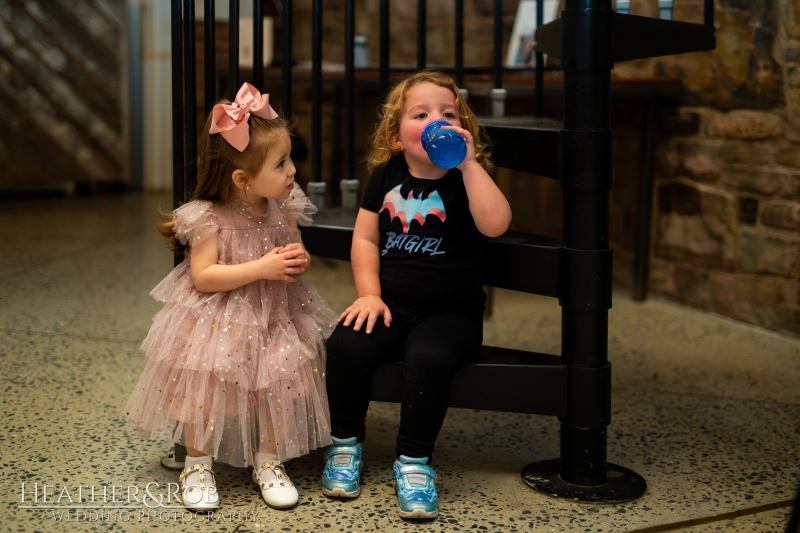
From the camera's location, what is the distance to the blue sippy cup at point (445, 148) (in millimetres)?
1823

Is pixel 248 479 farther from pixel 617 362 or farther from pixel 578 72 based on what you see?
pixel 617 362

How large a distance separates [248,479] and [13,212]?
379 cm

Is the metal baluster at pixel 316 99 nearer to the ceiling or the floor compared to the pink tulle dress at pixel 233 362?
nearer to the ceiling

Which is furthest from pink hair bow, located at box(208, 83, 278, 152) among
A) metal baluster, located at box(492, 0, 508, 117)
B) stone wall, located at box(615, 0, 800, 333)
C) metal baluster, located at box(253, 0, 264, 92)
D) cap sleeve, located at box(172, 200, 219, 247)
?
stone wall, located at box(615, 0, 800, 333)

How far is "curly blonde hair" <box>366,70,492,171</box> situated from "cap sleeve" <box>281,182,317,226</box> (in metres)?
0.16

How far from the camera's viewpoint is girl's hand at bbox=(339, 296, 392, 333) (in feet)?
6.29

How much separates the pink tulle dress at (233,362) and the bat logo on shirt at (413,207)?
0.83 feet

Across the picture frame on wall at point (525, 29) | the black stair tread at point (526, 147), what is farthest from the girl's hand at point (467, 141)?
the picture frame on wall at point (525, 29)

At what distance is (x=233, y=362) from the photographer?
1.81 m

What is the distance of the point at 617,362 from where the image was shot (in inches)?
112

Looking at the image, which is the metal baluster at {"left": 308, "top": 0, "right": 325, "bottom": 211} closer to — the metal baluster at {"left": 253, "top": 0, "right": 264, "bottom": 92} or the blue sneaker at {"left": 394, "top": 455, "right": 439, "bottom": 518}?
the metal baluster at {"left": 253, "top": 0, "right": 264, "bottom": 92}

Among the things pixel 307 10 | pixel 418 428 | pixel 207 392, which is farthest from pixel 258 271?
pixel 307 10

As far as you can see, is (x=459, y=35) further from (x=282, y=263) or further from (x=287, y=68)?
(x=282, y=263)

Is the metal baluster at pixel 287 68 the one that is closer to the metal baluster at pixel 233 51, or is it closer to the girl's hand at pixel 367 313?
the metal baluster at pixel 233 51
